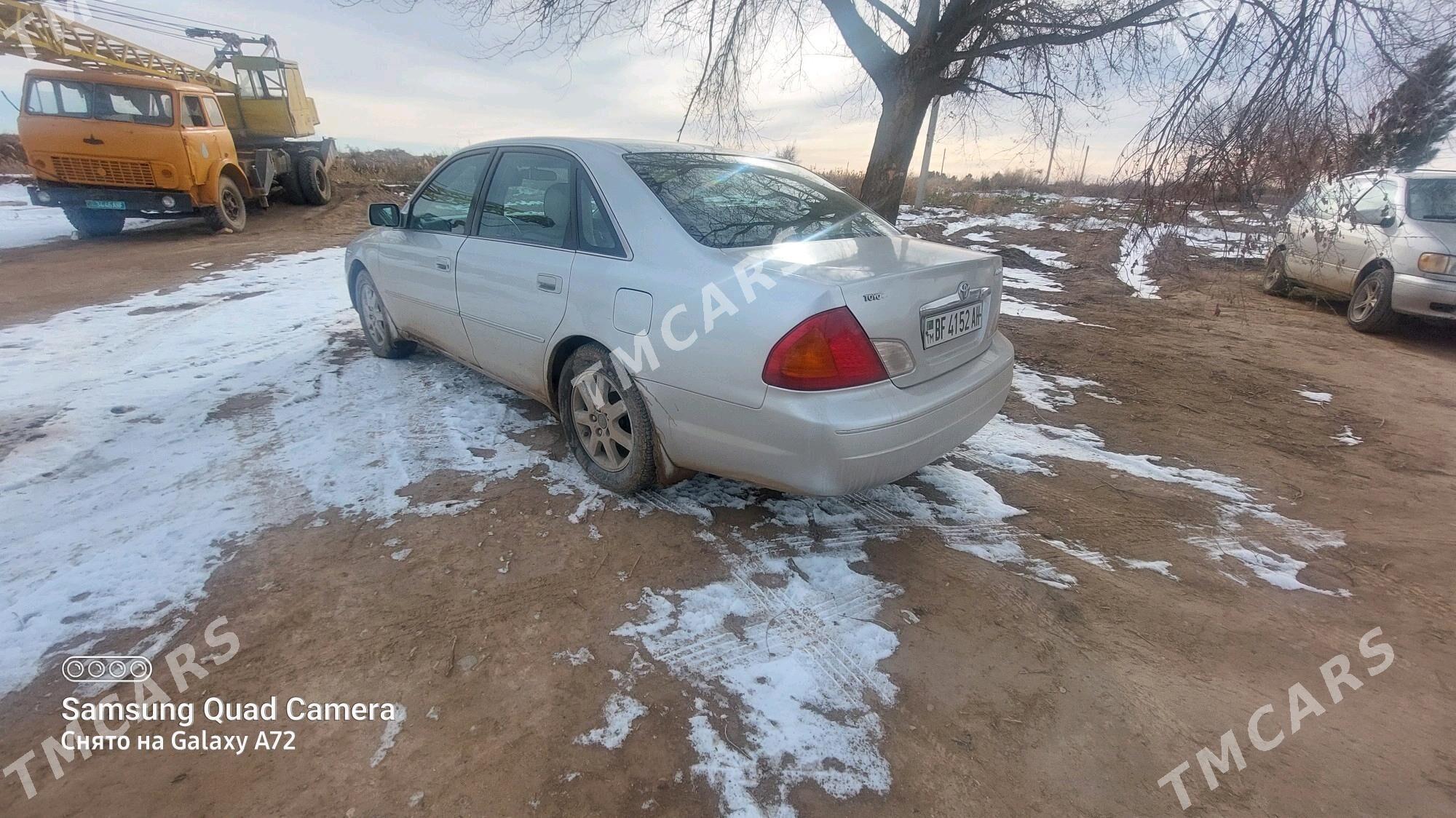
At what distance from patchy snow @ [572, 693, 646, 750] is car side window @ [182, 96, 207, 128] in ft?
38.3

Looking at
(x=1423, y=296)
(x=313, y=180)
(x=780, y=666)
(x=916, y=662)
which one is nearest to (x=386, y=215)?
(x=780, y=666)

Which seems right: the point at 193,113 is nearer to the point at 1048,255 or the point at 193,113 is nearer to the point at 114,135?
the point at 114,135

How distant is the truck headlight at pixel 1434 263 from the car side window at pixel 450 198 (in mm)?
8279

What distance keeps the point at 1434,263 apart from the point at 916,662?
24.5 feet

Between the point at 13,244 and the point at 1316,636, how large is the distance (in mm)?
14960

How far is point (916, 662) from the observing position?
204cm

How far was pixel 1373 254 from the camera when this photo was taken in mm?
6531

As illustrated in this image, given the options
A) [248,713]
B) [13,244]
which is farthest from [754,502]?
[13,244]

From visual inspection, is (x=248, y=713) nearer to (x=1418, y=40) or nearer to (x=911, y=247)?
(x=911, y=247)

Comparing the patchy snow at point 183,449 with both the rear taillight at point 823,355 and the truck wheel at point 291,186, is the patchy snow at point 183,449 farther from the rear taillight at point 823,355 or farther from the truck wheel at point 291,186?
the truck wheel at point 291,186

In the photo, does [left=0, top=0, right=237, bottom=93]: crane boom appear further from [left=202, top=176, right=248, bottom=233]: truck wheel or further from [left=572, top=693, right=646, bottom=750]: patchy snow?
[left=572, top=693, right=646, bottom=750]: patchy snow

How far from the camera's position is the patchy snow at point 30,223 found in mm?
9883

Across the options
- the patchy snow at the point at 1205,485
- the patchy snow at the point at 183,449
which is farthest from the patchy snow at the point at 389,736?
the patchy snow at the point at 1205,485
